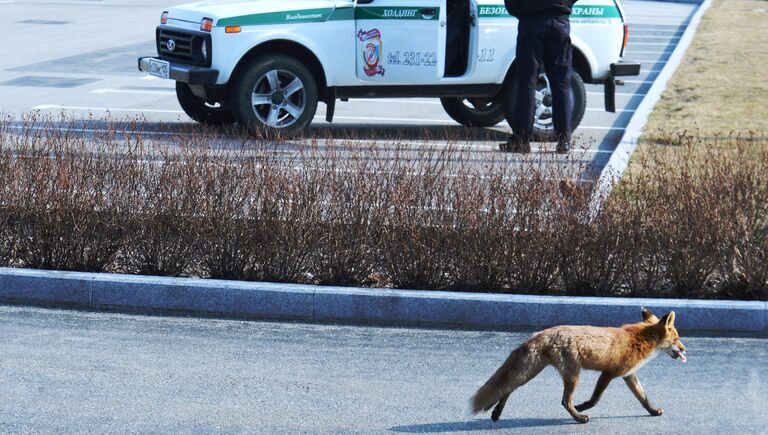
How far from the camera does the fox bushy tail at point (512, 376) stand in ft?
16.4

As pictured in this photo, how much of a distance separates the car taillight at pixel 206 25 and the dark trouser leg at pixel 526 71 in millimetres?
3103

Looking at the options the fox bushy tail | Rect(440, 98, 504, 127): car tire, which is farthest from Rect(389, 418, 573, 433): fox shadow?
Rect(440, 98, 504, 127): car tire

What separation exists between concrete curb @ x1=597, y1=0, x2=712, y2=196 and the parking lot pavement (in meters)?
0.18

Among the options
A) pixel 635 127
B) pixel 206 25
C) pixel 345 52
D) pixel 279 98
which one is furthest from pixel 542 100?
pixel 206 25

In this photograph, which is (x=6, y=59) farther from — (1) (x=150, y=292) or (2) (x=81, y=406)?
(2) (x=81, y=406)

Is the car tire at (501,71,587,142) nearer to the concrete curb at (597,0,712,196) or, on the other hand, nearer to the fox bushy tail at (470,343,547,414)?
the concrete curb at (597,0,712,196)

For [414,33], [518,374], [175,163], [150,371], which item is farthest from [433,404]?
[414,33]

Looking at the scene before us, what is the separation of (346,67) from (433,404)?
7.70 meters

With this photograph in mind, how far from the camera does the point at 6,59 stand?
64.8ft

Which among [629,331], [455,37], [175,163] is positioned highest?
[455,37]

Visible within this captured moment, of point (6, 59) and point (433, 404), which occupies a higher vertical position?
point (6, 59)

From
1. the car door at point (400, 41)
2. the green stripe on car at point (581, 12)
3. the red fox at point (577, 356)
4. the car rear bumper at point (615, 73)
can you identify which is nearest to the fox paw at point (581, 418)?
the red fox at point (577, 356)

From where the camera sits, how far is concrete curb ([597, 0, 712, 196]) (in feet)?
25.8

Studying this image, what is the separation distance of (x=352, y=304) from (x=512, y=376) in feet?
5.92
